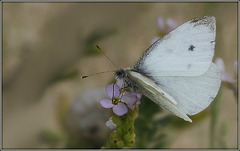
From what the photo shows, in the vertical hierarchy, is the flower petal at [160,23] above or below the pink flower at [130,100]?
above

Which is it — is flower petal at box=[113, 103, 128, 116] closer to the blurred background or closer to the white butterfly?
the white butterfly

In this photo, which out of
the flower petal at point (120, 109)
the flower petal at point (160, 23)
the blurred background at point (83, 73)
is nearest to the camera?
the flower petal at point (120, 109)

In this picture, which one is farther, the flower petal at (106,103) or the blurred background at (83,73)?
the blurred background at (83,73)

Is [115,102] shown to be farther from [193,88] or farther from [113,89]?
[193,88]

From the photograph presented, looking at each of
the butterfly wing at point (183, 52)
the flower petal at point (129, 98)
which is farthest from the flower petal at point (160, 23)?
the flower petal at point (129, 98)

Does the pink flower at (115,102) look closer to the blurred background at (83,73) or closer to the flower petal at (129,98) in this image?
the flower petal at (129,98)

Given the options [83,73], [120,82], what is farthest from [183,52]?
[83,73]

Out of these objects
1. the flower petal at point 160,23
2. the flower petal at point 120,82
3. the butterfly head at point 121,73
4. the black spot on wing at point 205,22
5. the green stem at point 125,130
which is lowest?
the green stem at point 125,130

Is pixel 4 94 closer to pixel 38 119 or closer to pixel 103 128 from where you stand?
pixel 38 119
